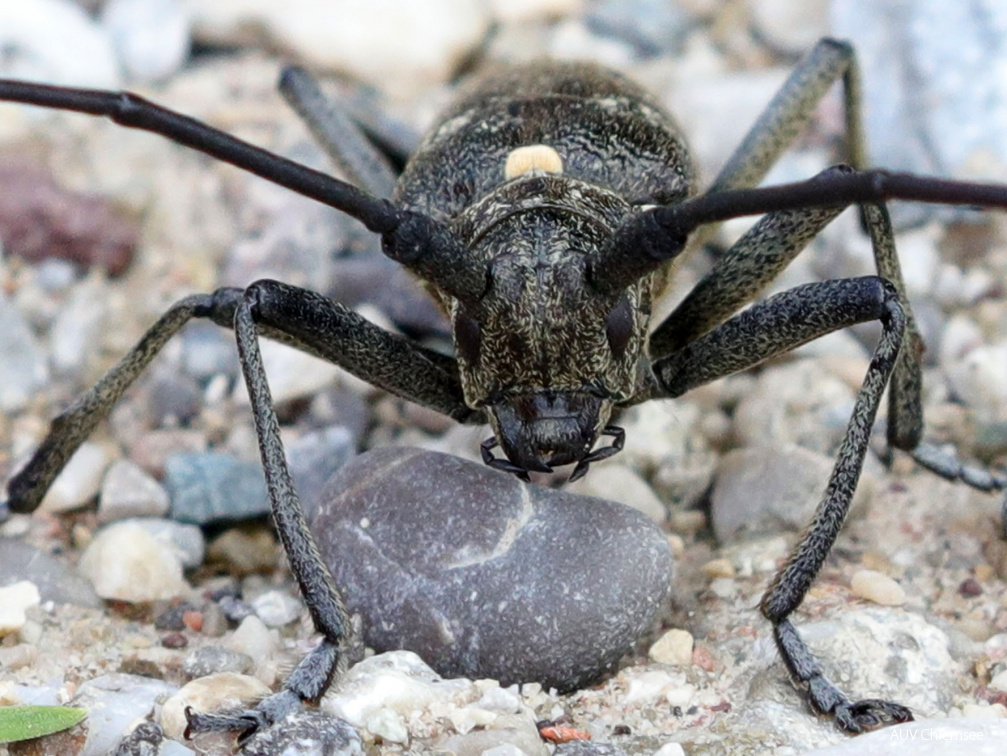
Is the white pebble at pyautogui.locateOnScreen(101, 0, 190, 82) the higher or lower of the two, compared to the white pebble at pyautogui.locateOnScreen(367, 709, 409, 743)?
higher

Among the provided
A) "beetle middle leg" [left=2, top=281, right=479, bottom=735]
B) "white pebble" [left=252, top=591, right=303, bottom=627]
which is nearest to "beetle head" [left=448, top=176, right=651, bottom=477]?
A: "beetle middle leg" [left=2, top=281, right=479, bottom=735]

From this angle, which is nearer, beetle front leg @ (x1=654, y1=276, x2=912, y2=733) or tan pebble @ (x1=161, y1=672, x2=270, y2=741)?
tan pebble @ (x1=161, y1=672, x2=270, y2=741)

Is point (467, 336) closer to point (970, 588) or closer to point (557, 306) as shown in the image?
point (557, 306)

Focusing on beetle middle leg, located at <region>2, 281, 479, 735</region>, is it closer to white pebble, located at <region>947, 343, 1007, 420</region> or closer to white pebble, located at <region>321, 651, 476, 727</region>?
white pebble, located at <region>321, 651, 476, 727</region>

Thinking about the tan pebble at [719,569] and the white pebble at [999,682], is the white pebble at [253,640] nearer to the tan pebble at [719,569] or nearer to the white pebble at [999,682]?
the tan pebble at [719,569]

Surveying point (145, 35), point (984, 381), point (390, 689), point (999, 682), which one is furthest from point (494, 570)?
point (145, 35)

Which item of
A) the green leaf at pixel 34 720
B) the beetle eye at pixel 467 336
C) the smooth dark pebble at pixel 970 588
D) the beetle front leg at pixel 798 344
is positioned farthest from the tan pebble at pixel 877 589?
the green leaf at pixel 34 720
